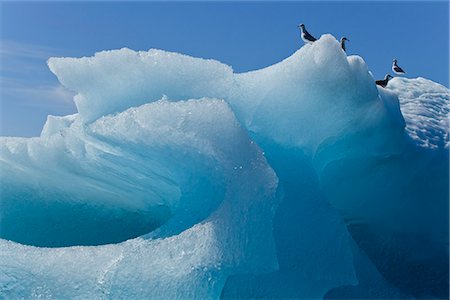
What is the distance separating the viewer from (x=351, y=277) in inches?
121

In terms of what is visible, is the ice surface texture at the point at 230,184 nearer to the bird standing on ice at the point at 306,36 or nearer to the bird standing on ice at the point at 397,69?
the bird standing on ice at the point at 306,36

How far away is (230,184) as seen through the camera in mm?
2891

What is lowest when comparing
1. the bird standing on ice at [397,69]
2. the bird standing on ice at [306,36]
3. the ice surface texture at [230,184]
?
the ice surface texture at [230,184]

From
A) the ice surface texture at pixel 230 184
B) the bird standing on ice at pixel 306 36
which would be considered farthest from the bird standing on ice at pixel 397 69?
the ice surface texture at pixel 230 184

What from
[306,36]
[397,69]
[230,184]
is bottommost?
[230,184]

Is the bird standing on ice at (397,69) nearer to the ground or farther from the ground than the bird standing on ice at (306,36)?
nearer to the ground

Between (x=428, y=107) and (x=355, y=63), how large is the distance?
1086mm

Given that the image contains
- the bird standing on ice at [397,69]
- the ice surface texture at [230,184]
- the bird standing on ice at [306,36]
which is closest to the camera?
the ice surface texture at [230,184]

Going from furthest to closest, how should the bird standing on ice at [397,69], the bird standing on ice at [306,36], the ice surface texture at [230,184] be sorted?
the bird standing on ice at [397,69], the bird standing on ice at [306,36], the ice surface texture at [230,184]

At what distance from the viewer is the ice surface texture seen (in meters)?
2.72

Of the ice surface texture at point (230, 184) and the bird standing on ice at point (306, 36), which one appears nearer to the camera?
the ice surface texture at point (230, 184)

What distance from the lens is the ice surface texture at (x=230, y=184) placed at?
272cm

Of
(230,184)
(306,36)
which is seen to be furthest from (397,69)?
(230,184)

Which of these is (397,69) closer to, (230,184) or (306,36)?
(306,36)
